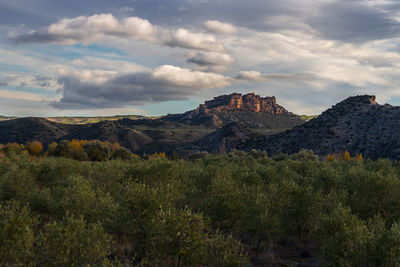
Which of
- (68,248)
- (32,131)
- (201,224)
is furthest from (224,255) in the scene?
(32,131)

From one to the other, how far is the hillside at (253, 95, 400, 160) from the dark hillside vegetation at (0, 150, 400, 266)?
228ft

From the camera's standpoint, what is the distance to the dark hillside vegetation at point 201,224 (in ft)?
40.9

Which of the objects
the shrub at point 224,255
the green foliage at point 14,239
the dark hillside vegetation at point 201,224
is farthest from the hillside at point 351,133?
the green foliage at point 14,239

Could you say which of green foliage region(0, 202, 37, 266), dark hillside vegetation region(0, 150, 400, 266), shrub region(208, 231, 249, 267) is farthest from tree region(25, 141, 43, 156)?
shrub region(208, 231, 249, 267)

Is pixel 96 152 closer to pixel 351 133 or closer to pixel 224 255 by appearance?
pixel 224 255

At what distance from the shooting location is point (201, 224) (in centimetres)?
1384

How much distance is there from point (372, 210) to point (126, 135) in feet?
513

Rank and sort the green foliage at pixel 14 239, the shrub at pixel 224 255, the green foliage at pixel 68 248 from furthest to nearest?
the shrub at pixel 224 255, the green foliage at pixel 14 239, the green foliage at pixel 68 248

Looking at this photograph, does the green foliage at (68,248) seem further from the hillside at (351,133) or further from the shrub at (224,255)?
the hillside at (351,133)

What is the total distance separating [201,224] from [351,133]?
101 m

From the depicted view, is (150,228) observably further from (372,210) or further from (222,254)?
(372,210)

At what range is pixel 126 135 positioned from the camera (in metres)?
170

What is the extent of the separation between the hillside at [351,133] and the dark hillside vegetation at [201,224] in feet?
228

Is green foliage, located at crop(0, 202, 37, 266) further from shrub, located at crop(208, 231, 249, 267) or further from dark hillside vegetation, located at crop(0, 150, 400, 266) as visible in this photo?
shrub, located at crop(208, 231, 249, 267)
